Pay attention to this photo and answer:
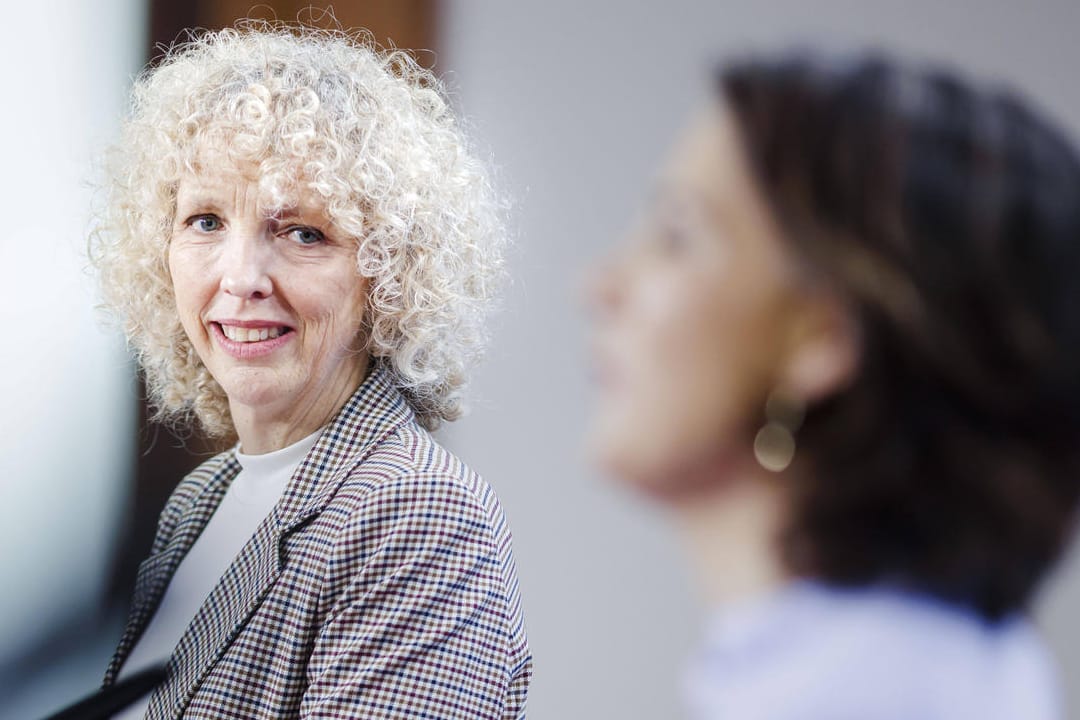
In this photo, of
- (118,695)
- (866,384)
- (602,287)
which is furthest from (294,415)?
(866,384)

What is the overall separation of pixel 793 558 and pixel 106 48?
197cm

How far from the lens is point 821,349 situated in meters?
0.57

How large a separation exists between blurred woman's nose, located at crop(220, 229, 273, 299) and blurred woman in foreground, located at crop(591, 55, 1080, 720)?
31.5 inches

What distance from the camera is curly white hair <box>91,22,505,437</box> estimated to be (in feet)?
4.31

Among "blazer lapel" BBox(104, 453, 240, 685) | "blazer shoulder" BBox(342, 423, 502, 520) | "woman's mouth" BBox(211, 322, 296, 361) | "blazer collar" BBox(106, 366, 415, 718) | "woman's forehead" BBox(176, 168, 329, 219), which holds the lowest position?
"blazer lapel" BBox(104, 453, 240, 685)

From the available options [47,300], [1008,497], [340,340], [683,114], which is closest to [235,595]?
→ [340,340]

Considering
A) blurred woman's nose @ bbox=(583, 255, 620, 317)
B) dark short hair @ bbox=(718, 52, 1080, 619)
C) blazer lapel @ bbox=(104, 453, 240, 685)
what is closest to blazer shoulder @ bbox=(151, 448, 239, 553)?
blazer lapel @ bbox=(104, 453, 240, 685)

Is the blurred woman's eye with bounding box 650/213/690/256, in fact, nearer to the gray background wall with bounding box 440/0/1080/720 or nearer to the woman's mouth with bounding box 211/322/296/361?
the gray background wall with bounding box 440/0/1080/720

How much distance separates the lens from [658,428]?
603 mm

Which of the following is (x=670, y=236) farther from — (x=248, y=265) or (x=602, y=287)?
(x=248, y=265)

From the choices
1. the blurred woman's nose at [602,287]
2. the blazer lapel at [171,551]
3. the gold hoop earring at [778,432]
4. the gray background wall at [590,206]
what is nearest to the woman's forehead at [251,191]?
the gray background wall at [590,206]

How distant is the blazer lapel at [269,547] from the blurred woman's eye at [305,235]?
0.61ft

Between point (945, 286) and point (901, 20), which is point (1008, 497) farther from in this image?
point (901, 20)

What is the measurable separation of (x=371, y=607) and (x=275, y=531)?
0.18m
